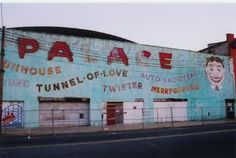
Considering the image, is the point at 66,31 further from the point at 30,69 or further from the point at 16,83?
the point at 16,83

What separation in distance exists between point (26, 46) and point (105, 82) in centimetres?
751

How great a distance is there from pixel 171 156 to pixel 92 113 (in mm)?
18687

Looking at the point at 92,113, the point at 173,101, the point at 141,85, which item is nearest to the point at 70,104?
the point at 92,113

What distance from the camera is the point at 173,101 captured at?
3359 cm

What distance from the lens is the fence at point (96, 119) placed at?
24855 millimetres

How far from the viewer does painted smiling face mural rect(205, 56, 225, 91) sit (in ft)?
121

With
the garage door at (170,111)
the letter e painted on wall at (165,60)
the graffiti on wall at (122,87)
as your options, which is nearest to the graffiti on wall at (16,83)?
the graffiti on wall at (122,87)

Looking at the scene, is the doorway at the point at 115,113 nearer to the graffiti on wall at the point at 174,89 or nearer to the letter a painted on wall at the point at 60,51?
the graffiti on wall at the point at 174,89

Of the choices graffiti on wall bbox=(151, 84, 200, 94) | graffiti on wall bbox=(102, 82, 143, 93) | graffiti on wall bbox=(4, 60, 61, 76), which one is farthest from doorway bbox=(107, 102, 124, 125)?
graffiti on wall bbox=(4, 60, 61, 76)

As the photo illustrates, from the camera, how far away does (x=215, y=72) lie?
37.5 m

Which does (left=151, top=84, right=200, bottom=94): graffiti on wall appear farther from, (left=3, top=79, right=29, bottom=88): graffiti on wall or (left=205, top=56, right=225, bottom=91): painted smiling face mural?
(left=3, top=79, right=29, bottom=88): graffiti on wall

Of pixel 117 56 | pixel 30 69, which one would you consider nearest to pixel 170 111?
pixel 117 56

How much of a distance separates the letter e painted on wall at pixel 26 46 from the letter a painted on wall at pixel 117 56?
6.81m

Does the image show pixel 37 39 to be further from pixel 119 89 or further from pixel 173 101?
pixel 173 101
